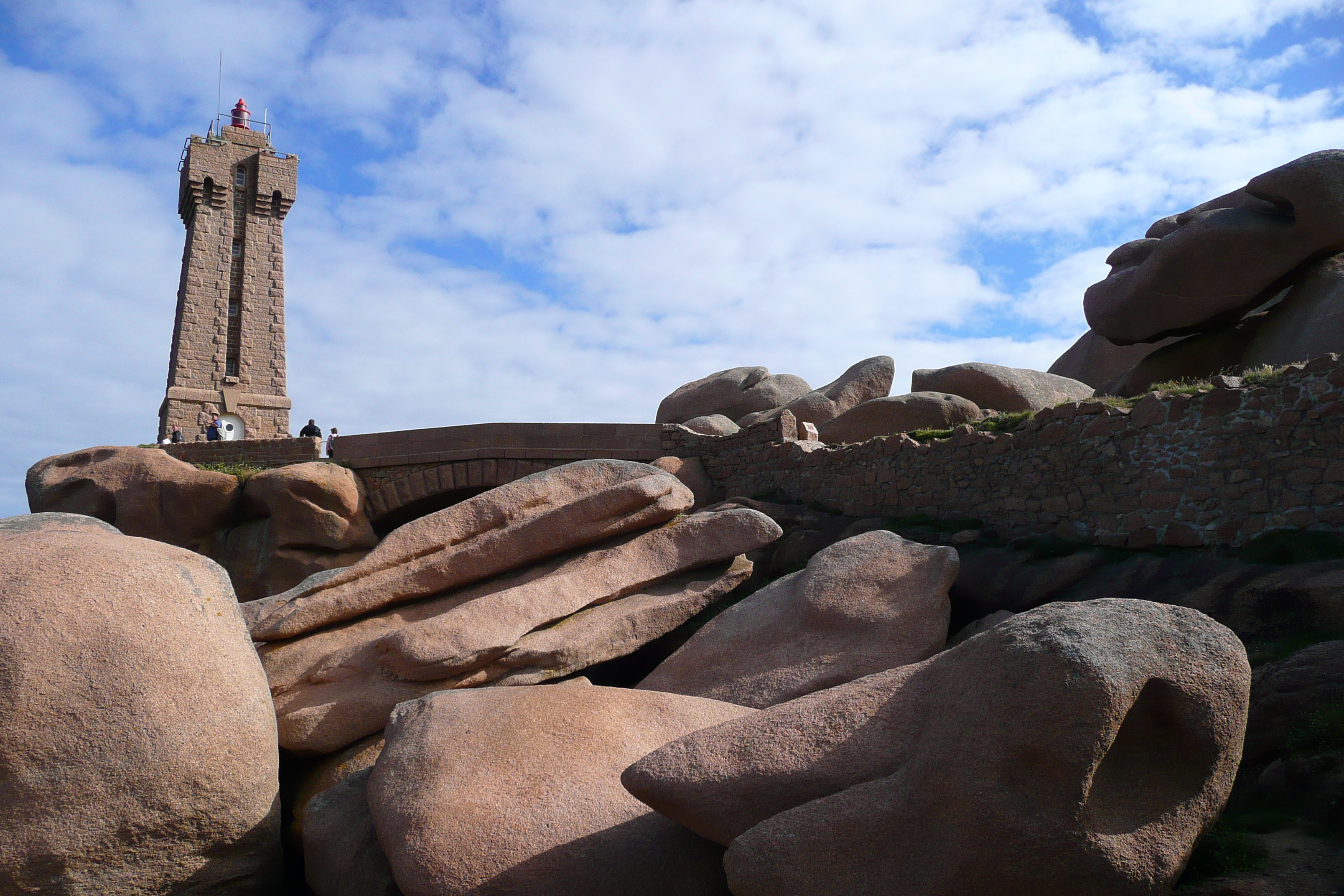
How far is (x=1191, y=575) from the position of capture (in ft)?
23.0

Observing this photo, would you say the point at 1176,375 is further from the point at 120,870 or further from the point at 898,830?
the point at 120,870

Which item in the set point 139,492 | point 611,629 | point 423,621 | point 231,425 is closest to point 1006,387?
point 611,629

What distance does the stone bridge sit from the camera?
52.6ft

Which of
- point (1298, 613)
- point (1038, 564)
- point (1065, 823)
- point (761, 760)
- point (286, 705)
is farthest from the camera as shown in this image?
point (1038, 564)

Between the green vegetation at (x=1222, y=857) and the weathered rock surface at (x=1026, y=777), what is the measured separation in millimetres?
360

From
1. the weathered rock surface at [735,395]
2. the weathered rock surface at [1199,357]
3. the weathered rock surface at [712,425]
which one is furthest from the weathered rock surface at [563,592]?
the weathered rock surface at [735,395]

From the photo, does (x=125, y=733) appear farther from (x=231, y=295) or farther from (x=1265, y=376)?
(x=231, y=295)

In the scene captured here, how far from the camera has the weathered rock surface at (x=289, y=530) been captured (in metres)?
15.2

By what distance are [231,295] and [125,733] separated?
26544mm

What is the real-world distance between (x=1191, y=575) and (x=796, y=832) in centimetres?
527

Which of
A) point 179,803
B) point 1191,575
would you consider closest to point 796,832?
point 179,803

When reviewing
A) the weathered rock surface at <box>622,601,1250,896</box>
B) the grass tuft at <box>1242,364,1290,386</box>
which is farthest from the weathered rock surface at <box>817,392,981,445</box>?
the weathered rock surface at <box>622,601,1250,896</box>

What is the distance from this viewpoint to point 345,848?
4.68 metres

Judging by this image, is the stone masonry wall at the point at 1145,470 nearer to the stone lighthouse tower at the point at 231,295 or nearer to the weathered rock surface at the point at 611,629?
the weathered rock surface at the point at 611,629
